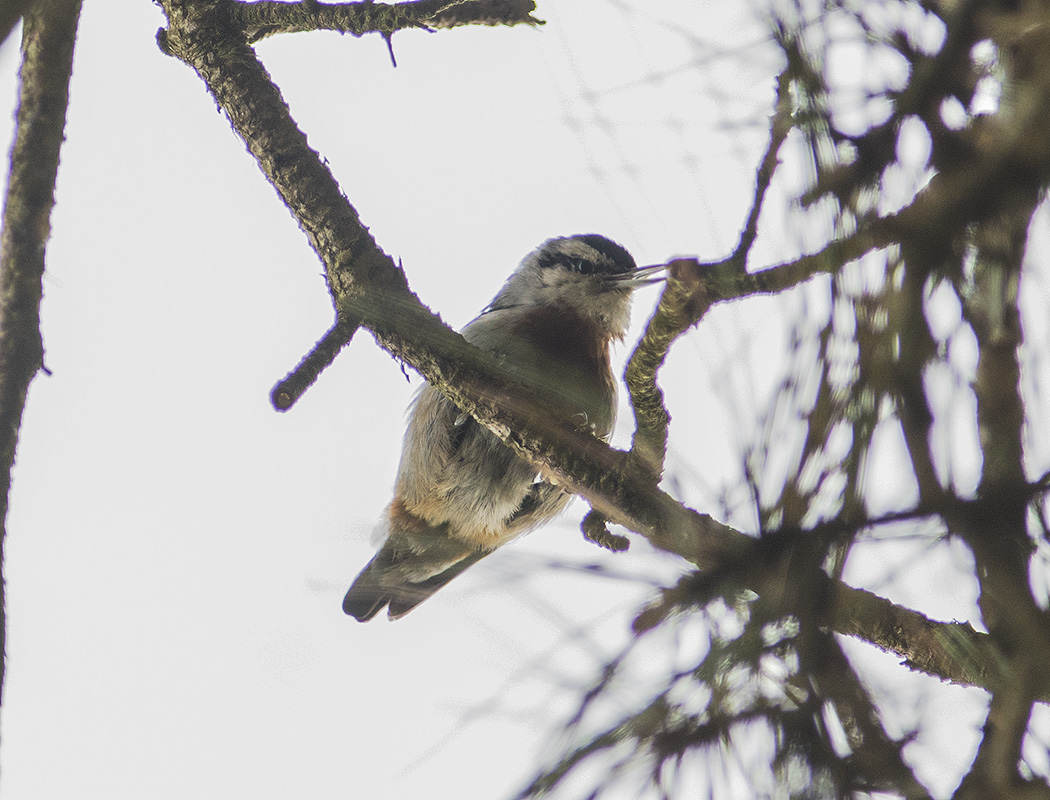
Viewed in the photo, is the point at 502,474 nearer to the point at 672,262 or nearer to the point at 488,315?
the point at 488,315

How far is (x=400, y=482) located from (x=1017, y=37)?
324 cm

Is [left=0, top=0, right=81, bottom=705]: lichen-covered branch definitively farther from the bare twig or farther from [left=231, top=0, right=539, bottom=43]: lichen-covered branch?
the bare twig

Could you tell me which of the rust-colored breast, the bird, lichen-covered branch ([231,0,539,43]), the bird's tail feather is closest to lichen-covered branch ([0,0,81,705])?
lichen-covered branch ([231,0,539,43])

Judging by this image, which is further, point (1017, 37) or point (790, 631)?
point (790, 631)

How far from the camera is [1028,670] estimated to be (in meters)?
0.97

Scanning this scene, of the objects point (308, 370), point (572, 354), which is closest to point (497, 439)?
point (572, 354)

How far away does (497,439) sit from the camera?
11.5 feet

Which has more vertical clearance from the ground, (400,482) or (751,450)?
(400,482)

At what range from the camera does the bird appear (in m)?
3.57

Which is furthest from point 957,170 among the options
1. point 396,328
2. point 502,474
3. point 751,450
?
point 502,474

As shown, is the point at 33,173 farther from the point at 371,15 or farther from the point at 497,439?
the point at 497,439

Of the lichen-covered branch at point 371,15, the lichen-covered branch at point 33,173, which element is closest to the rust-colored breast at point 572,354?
the lichen-covered branch at point 371,15

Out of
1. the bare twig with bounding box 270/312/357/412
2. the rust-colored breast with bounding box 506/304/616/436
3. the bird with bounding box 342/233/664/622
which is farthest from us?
the bird with bounding box 342/233/664/622

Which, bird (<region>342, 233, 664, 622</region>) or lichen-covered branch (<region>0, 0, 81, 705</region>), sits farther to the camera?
bird (<region>342, 233, 664, 622</region>)
